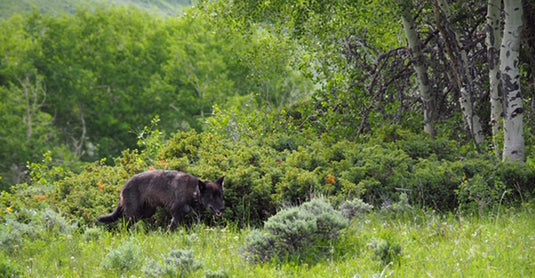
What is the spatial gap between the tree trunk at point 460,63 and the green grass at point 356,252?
3893 mm

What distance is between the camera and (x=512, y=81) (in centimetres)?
Result: 1048

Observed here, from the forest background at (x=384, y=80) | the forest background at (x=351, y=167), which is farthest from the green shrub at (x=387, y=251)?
the forest background at (x=384, y=80)

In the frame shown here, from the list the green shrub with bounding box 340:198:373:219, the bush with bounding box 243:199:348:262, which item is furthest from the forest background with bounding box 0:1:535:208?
the bush with bounding box 243:199:348:262

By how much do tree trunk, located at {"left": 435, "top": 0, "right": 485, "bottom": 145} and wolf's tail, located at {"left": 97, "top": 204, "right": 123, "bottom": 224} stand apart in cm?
659

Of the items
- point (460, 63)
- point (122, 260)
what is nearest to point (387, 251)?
point (122, 260)

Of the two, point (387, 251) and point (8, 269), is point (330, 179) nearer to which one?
point (387, 251)

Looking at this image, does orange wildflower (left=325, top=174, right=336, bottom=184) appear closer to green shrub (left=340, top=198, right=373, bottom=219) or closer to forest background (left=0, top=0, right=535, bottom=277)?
forest background (left=0, top=0, right=535, bottom=277)

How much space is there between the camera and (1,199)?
1100cm

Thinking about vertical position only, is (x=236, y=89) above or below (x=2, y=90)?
above

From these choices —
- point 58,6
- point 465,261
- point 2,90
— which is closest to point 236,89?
point 2,90

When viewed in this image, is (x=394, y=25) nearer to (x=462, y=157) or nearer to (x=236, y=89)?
(x=462, y=157)

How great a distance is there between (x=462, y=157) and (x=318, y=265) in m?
6.41

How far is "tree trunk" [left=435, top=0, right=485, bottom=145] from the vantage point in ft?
37.9

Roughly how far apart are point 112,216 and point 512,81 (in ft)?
22.9
